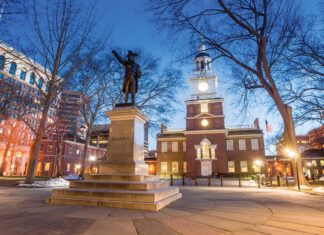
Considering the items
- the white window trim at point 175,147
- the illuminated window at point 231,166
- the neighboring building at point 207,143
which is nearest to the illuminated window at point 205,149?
the neighboring building at point 207,143

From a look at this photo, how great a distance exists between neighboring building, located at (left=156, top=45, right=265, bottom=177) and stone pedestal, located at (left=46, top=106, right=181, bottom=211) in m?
28.2

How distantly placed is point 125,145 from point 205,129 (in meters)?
30.8

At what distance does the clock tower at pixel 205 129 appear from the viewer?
112 ft

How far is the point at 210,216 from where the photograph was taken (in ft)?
12.7

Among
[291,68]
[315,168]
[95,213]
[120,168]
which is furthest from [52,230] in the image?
[315,168]

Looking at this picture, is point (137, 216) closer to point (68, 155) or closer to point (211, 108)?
point (211, 108)

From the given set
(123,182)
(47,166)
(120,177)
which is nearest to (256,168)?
(120,177)

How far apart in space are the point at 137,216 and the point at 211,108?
3556 centimetres

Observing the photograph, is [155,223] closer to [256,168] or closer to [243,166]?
[243,166]

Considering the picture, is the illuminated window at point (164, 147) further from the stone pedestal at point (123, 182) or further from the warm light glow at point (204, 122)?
the stone pedestal at point (123, 182)

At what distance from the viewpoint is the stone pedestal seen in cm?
473

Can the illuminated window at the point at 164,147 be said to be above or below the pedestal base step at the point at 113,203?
above

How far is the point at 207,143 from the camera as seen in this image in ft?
116

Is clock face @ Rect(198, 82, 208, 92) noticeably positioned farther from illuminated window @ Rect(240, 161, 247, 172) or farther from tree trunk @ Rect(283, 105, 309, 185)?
tree trunk @ Rect(283, 105, 309, 185)
